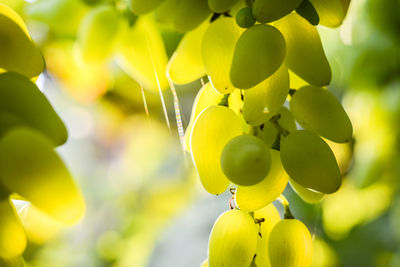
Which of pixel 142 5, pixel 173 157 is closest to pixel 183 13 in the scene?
pixel 142 5

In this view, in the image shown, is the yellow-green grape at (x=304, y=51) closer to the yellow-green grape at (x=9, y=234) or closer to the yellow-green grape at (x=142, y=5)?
the yellow-green grape at (x=142, y=5)

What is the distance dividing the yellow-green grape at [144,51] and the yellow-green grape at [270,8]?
0.12 m

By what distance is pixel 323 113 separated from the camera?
0.33 metres

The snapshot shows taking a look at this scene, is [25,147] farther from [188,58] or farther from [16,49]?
[188,58]

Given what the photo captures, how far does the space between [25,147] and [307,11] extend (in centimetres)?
20

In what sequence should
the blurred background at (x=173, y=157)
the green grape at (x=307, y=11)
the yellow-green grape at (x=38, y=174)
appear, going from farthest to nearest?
1. the blurred background at (x=173, y=157)
2. the green grape at (x=307, y=11)
3. the yellow-green grape at (x=38, y=174)

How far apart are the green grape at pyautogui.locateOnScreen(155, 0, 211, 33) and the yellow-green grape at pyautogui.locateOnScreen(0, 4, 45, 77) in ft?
0.35

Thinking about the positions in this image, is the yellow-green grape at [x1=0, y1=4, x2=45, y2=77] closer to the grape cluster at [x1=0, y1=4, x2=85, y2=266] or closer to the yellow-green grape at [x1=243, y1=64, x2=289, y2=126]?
the grape cluster at [x1=0, y1=4, x2=85, y2=266]

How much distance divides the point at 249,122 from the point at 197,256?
420 mm

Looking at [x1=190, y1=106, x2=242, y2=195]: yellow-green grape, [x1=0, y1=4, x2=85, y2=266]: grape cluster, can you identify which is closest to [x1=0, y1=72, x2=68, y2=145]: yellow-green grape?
[x1=0, y1=4, x2=85, y2=266]: grape cluster

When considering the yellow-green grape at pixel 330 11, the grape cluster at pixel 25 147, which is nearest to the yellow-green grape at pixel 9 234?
the grape cluster at pixel 25 147

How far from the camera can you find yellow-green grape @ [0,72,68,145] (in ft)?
0.77

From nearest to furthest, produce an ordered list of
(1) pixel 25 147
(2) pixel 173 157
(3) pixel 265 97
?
(1) pixel 25 147 → (3) pixel 265 97 → (2) pixel 173 157

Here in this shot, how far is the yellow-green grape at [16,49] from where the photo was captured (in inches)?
10.2
